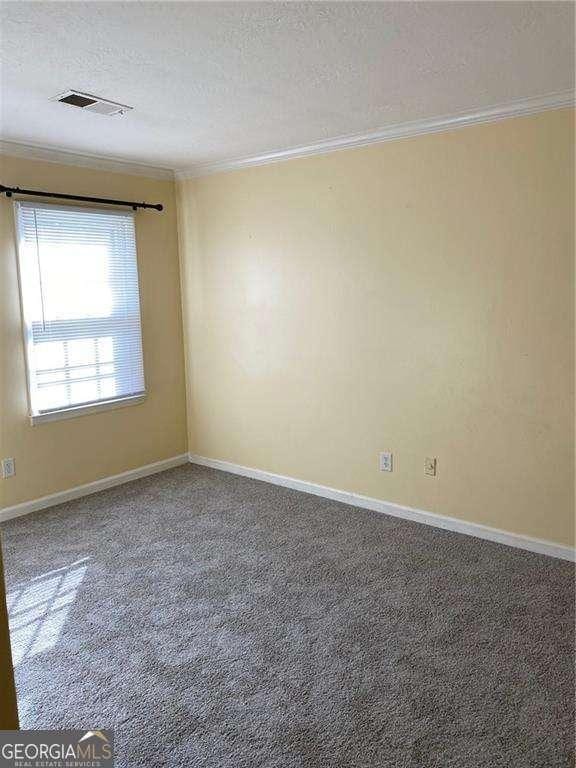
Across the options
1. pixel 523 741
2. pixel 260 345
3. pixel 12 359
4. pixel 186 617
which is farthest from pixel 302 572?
pixel 12 359

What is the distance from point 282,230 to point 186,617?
2.62 m

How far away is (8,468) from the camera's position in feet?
12.7

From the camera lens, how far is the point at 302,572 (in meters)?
3.14

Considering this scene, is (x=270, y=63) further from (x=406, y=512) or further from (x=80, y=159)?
(x=406, y=512)

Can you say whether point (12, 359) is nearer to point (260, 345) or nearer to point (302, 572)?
point (260, 345)

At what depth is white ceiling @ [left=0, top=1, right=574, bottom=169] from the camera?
2016 millimetres

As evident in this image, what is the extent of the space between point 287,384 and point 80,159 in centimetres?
211

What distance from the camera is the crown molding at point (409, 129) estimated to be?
2.97 metres

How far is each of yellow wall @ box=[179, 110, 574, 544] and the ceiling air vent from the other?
4.46ft

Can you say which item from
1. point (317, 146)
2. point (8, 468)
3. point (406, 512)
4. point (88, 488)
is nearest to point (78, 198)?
point (317, 146)

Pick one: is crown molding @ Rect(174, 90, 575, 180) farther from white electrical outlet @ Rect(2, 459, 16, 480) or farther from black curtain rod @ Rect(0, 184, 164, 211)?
white electrical outlet @ Rect(2, 459, 16, 480)

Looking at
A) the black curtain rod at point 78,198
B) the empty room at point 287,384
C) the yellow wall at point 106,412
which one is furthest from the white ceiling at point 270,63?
the yellow wall at point 106,412

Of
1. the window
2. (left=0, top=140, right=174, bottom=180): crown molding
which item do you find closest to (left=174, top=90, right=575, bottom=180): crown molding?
(left=0, top=140, right=174, bottom=180): crown molding

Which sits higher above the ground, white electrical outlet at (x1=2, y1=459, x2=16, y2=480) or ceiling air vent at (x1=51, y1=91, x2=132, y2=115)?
ceiling air vent at (x1=51, y1=91, x2=132, y2=115)
